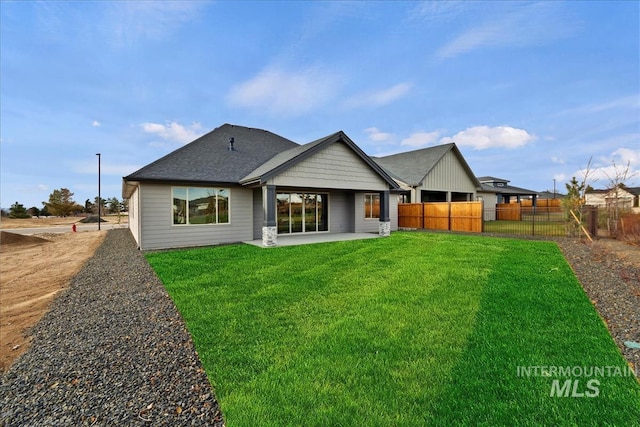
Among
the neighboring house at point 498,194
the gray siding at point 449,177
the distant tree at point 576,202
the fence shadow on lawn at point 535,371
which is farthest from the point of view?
the neighboring house at point 498,194

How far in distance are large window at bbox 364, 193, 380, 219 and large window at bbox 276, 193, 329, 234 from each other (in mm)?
2765

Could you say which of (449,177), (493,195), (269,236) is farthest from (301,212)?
(493,195)

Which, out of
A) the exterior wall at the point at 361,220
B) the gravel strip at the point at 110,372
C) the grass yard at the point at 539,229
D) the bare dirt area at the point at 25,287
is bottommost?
the bare dirt area at the point at 25,287

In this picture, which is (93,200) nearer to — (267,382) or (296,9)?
(296,9)

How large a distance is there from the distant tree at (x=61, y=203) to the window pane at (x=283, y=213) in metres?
51.9

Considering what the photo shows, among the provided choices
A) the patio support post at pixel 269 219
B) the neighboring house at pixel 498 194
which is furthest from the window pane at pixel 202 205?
the neighboring house at pixel 498 194

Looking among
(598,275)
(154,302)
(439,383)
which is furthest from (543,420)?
(598,275)

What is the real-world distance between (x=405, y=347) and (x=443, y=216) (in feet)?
53.9

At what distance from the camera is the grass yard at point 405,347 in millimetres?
2479

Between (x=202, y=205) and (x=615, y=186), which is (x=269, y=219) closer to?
(x=202, y=205)

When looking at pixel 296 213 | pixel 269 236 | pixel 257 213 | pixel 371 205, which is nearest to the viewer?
pixel 269 236

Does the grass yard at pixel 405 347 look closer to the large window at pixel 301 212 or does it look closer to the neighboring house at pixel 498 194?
the large window at pixel 301 212

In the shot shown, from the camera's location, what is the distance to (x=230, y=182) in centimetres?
1243

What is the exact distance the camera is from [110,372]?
10.6 ft
